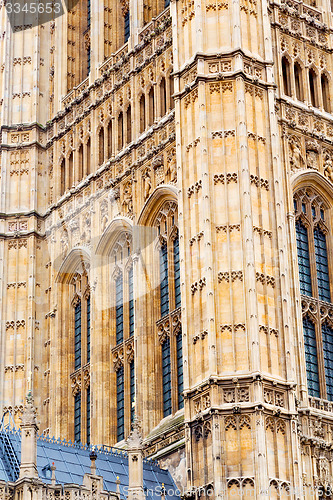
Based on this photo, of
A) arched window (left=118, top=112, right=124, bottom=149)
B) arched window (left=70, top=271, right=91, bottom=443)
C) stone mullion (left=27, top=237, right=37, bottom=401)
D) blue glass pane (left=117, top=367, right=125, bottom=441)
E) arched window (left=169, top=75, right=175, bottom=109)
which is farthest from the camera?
stone mullion (left=27, top=237, right=37, bottom=401)

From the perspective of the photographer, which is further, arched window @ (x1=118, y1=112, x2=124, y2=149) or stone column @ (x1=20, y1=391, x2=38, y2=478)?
arched window @ (x1=118, y1=112, x2=124, y2=149)

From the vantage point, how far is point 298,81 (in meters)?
44.8

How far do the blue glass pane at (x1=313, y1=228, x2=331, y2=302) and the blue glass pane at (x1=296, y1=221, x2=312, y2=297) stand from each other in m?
0.43

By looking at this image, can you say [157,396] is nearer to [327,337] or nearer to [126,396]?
[126,396]

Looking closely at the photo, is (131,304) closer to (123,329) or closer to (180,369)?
(123,329)

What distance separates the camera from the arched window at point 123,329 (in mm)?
43031

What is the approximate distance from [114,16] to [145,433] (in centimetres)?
1781

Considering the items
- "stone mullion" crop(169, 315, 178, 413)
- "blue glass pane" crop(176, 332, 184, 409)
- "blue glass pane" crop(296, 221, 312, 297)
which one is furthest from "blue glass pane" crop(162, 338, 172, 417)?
"blue glass pane" crop(296, 221, 312, 297)

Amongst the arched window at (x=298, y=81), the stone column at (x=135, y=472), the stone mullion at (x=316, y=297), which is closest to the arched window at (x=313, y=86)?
the arched window at (x=298, y=81)

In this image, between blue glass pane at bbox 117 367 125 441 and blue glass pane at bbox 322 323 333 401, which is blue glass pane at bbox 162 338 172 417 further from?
blue glass pane at bbox 322 323 333 401

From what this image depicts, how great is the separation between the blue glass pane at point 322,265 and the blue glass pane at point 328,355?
1.12 metres

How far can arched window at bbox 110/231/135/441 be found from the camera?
43031 mm

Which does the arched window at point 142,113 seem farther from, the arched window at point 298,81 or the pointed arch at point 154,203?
the arched window at point 298,81

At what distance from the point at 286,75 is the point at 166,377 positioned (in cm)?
1108
